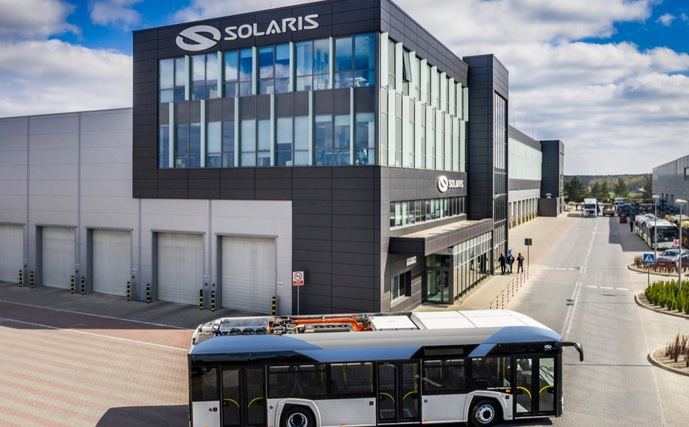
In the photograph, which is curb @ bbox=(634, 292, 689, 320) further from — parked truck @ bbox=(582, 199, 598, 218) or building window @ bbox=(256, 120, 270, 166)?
parked truck @ bbox=(582, 199, 598, 218)

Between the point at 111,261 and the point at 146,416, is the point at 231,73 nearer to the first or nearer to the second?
the point at 111,261

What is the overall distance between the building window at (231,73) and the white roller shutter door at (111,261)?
10.8 meters

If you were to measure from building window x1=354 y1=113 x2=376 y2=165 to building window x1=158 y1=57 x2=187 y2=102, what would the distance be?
11266 mm

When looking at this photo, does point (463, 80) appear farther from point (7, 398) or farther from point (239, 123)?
point (7, 398)

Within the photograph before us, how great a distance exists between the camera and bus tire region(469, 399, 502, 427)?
1479 cm

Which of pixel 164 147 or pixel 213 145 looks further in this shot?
pixel 164 147

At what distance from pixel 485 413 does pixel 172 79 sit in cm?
2535

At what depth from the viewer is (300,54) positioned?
2809 centimetres

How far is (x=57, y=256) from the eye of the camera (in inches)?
1437

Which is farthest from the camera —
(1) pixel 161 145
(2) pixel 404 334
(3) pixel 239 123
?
(1) pixel 161 145

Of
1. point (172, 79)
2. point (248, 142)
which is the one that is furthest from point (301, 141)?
point (172, 79)

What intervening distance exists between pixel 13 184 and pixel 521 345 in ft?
120

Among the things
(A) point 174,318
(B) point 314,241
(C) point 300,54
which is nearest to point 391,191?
(B) point 314,241

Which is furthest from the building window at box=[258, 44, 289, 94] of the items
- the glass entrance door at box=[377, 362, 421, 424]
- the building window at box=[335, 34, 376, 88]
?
the glass entrance door at box=[377, 362, 421, 424]
